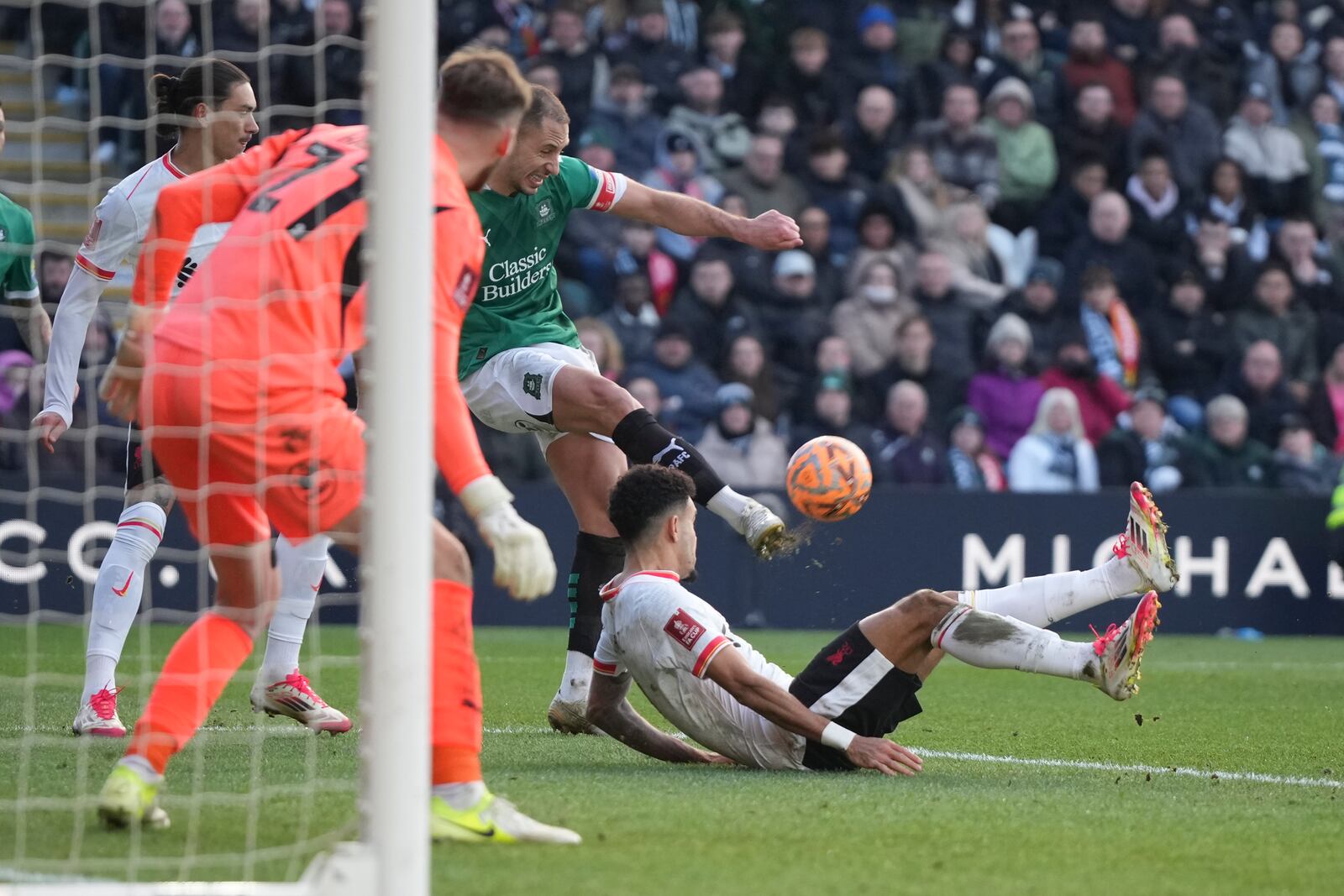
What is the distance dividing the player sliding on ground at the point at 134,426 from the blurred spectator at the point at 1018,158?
8.73 metres

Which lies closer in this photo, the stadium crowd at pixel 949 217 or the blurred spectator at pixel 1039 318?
the stadium crowd at pixel 949 217

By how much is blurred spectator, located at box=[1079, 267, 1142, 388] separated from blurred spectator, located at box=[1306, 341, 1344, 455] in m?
1.30

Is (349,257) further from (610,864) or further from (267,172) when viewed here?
(610,864)

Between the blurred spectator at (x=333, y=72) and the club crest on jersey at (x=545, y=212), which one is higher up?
the blurred spectator at (x=333, y=72)

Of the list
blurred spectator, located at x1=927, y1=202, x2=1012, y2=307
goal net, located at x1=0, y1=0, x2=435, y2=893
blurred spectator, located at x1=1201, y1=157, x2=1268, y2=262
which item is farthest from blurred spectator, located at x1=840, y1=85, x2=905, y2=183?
goal net, located at x1=0, y1=0, x2=435, y2=893

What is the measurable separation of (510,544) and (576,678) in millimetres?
2957

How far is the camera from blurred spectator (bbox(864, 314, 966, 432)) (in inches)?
504

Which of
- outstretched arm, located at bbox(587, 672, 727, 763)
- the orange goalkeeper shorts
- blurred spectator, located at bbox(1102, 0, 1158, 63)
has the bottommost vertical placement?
outstretched arm, located at bbox(587, 672, 727, 763)

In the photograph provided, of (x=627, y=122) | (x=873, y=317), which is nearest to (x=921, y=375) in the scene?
(x=873, y=317)

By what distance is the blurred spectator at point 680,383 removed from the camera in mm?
12391

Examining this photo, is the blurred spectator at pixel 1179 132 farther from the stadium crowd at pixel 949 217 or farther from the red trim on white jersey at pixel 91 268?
the red trim on white jersey at pixel 91 268

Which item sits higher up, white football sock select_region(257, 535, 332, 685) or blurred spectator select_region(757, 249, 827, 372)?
blurred spectator select_region(757, 249, 827, 372)

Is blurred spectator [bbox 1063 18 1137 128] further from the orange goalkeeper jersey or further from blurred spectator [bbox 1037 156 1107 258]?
the orange goalkeeper jersey

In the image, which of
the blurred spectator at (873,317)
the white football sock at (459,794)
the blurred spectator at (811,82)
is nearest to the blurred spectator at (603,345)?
the blurred spectator at (873,317)
